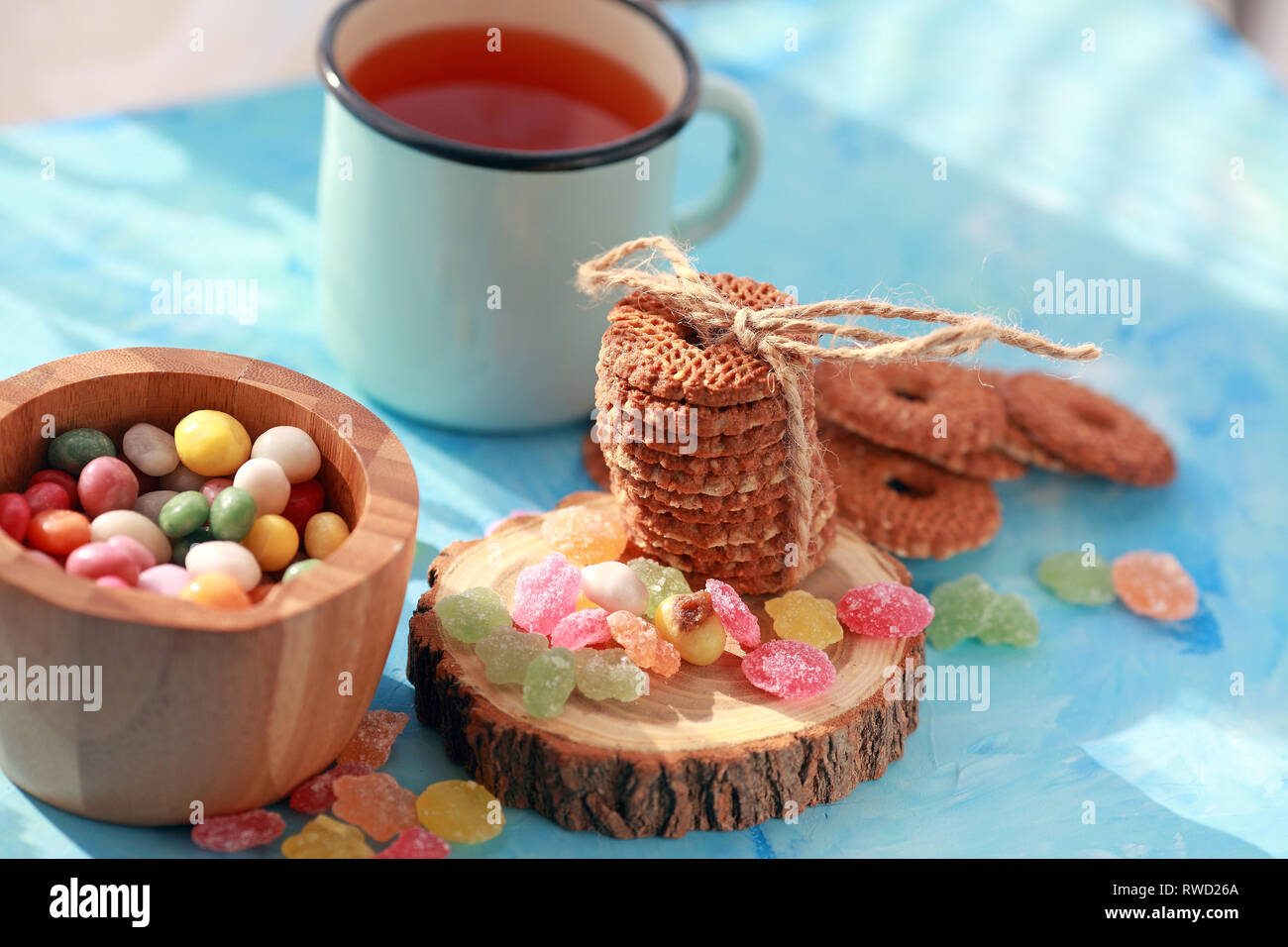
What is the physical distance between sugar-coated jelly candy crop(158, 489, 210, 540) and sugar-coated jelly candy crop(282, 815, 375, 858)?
0.65 feet

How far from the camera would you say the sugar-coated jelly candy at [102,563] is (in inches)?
28.2

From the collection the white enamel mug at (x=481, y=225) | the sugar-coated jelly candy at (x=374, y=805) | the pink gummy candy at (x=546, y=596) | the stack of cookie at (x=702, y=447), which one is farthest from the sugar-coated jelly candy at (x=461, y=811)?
the white enamel mug at (x=481, y=225)

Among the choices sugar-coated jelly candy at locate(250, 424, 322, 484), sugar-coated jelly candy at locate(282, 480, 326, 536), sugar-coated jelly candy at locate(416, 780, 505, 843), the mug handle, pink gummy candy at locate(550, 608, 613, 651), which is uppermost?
the mug handle

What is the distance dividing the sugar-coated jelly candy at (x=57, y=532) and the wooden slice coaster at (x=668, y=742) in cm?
23

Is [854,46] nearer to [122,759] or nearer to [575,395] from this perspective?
[575,395]

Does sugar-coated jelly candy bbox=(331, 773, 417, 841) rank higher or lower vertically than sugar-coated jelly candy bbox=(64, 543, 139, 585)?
lower

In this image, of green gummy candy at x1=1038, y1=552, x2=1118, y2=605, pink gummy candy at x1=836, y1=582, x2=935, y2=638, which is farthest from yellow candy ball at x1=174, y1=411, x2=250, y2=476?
green gummy candy at x1=1038, y1=552, x2=1118, y2=605

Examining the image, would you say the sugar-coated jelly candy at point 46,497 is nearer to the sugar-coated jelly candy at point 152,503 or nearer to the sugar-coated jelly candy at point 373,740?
the sugar-coated jelly candy at point 152,503

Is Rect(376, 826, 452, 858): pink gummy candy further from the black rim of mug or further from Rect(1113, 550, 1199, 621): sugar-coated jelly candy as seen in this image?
Rect(1113, 550, 1199, 621): sugar-coated jelly candy

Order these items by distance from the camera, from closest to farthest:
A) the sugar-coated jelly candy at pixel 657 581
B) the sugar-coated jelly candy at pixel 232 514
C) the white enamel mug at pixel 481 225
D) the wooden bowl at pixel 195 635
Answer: the wooden bowl at pixel 195 635 < the sugar-coated jelly candy at pixel 232 514 < the sugar-coated jelly candy at pixel 657 581 < the white enamel mug at pixel 481 225

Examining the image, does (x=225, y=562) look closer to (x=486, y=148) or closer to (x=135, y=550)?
(x=135, y=550)

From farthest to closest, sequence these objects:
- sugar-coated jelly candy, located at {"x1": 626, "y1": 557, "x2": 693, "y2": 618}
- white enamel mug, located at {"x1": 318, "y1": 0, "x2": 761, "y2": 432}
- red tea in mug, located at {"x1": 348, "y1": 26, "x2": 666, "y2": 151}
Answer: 1. red tea in mug, located at {"x1": 348, "y1": 26, "x2": 666, "y2": 151}
2. white enamel mug, located at {"x1": 318, "y1": 0, "x2": 761, "y2": 432}
3. sugar-coated jelly candy, located at {"x1": 626, "y1": 557, "x2": 693, "y2": 618}

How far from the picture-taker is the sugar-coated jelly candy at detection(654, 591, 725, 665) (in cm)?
86

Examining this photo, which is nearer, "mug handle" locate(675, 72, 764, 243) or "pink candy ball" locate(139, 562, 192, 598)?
"pink candy ball" locate(139, 562, 192, 598)
